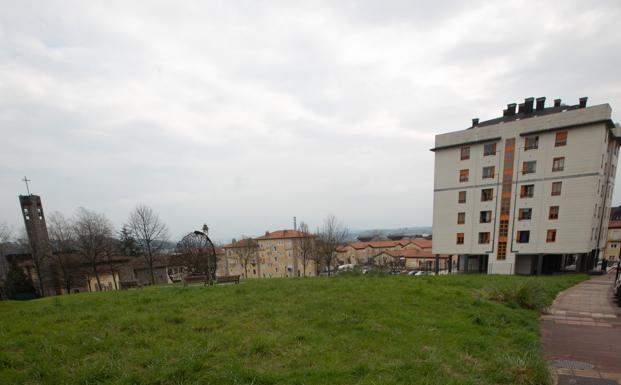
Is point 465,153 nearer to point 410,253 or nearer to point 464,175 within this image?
point 464,175

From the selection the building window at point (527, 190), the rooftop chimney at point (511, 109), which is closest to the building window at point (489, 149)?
the building window at point (527, 190)

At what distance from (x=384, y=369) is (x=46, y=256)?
37.7m

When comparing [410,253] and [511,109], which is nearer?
[511,109]

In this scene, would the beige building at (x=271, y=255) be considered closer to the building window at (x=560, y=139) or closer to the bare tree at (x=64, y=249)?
the bare tree at (x=64, y=249)

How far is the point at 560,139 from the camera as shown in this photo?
2427 cm

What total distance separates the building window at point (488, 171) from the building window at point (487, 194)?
4.75 feet

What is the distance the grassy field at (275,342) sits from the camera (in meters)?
3.76

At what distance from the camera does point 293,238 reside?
2047 inches

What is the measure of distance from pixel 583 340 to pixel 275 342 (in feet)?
23.1

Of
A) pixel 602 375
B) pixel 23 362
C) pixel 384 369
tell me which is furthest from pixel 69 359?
pixel 602 375

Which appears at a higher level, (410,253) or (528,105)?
(528,105)

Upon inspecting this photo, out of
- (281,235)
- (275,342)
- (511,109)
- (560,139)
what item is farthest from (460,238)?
(281,235)

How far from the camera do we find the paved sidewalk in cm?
429

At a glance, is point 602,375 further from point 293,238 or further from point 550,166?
point 293,238
